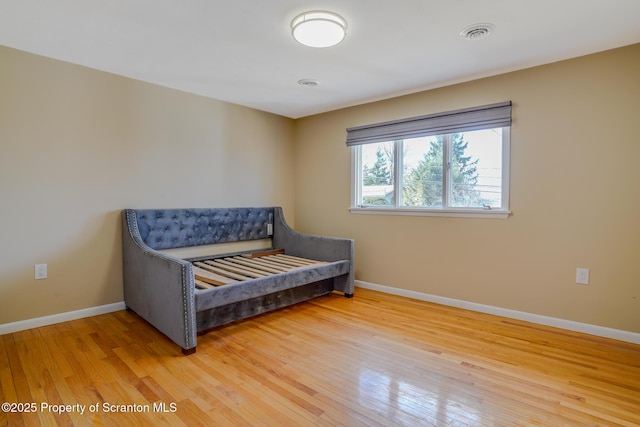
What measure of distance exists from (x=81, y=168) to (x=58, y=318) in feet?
4.26

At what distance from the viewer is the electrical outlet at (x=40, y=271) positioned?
2.71 meters

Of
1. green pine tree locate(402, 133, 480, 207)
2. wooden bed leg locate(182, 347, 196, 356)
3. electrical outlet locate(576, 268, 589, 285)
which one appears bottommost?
wooden bed leg locate(182, 347, 196, 356)

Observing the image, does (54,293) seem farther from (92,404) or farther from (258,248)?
(258,248)

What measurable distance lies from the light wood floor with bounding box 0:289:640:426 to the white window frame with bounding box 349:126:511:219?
3.25ft

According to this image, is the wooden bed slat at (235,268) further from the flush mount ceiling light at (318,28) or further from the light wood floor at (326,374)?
the flush mount ceiling light at (318,28)

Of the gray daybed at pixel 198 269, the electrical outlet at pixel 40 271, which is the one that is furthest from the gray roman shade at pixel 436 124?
the electrical outlet at pixel 40 271

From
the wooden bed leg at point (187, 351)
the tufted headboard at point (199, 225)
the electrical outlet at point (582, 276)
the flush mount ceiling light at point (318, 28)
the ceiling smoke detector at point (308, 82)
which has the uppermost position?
the ceiling smoke detector at point (308, 82)

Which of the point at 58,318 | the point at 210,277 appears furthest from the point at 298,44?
the point at 58,318

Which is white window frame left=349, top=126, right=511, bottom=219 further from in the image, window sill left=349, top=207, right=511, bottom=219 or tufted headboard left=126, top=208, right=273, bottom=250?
tufted headboard left=126, top=208, right=273, bottom=250

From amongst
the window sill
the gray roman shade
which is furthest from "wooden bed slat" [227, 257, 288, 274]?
the gray roman shade

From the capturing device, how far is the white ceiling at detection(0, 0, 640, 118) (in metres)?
1.99

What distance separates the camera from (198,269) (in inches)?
126

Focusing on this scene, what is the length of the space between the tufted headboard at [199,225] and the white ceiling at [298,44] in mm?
1325

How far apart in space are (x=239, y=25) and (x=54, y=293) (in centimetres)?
265
